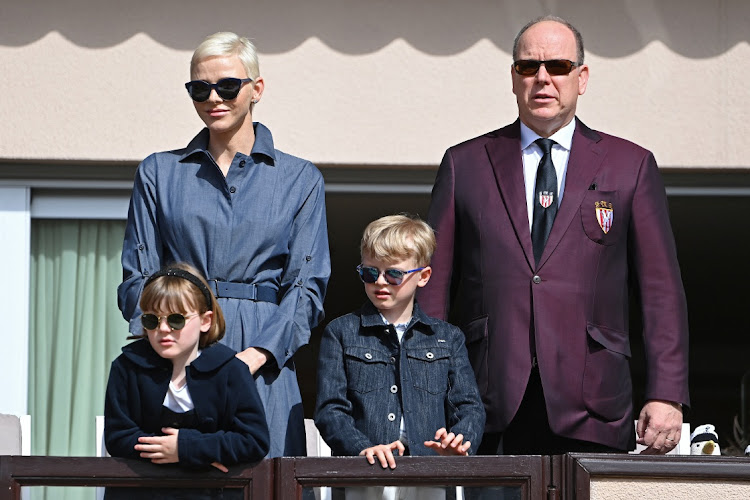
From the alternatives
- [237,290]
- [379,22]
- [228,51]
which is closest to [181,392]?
[237,290]

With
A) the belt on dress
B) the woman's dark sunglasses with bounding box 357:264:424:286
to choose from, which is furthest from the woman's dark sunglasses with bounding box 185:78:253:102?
the woman's dark sunglasses with bounding box 357:264:424:286

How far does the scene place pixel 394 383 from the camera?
439 centimetres

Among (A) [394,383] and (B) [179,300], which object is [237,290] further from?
(A) [394,383]

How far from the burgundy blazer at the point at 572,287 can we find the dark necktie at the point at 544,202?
35 millimetres

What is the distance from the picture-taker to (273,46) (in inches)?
260

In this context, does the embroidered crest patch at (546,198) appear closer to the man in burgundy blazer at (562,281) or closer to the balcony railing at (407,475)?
the man in burgundy blazer at (562,281)

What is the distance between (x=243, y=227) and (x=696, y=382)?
12388 mm

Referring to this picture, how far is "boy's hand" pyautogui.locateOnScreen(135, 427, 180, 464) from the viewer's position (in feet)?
13.0

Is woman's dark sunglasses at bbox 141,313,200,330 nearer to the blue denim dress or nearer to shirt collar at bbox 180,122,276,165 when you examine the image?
the blue denim dress

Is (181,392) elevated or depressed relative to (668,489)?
elevated

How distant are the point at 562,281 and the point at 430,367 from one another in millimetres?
502

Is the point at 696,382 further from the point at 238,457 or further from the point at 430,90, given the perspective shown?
the point at 238,457

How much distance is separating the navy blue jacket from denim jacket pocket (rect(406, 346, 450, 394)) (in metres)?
0.53

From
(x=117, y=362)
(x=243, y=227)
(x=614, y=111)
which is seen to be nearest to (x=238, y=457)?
(x=117, y=362)
